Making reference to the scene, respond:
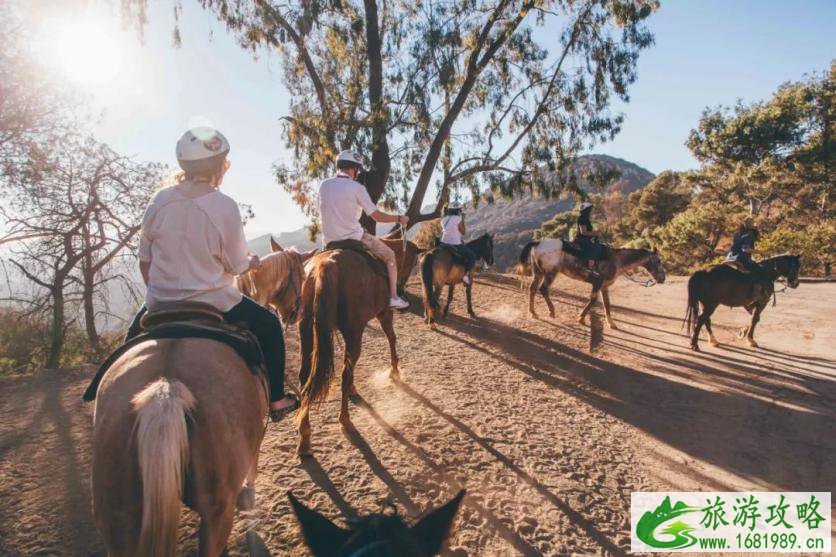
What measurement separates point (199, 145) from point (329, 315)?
2.31m

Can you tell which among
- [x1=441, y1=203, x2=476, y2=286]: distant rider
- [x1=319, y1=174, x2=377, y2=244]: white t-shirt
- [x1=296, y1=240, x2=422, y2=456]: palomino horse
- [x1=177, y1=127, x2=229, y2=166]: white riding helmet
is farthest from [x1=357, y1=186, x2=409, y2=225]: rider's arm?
[x1=441, y1=203, x2=476, y2=286]: distant rider

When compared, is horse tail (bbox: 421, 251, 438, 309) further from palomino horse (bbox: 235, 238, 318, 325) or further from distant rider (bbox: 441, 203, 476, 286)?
palomino horse (bbox: 235, 238, 318, 325)

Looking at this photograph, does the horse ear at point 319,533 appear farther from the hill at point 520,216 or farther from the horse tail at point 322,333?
the hill at point 520,216

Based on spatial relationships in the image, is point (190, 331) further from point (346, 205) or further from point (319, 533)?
point (346, 205)

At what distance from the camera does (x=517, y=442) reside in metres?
4.47

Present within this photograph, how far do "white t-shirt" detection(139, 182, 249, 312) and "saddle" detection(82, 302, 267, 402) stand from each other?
8 centimetres

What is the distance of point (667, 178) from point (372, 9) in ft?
117

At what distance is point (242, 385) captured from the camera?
211cm

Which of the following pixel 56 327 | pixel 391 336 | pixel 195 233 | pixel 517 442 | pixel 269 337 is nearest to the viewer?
pixel 195 233

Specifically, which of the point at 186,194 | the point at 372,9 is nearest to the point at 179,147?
the point at 186,194

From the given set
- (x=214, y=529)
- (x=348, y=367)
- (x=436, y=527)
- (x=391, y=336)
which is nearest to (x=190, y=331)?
(x=214, y=529)

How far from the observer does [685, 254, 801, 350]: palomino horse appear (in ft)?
25.2

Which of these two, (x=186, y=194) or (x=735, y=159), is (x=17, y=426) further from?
(x=735, y=159)

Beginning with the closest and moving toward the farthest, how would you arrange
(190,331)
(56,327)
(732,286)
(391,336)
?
(190,331), (391,336), (732,286), (56,327)
